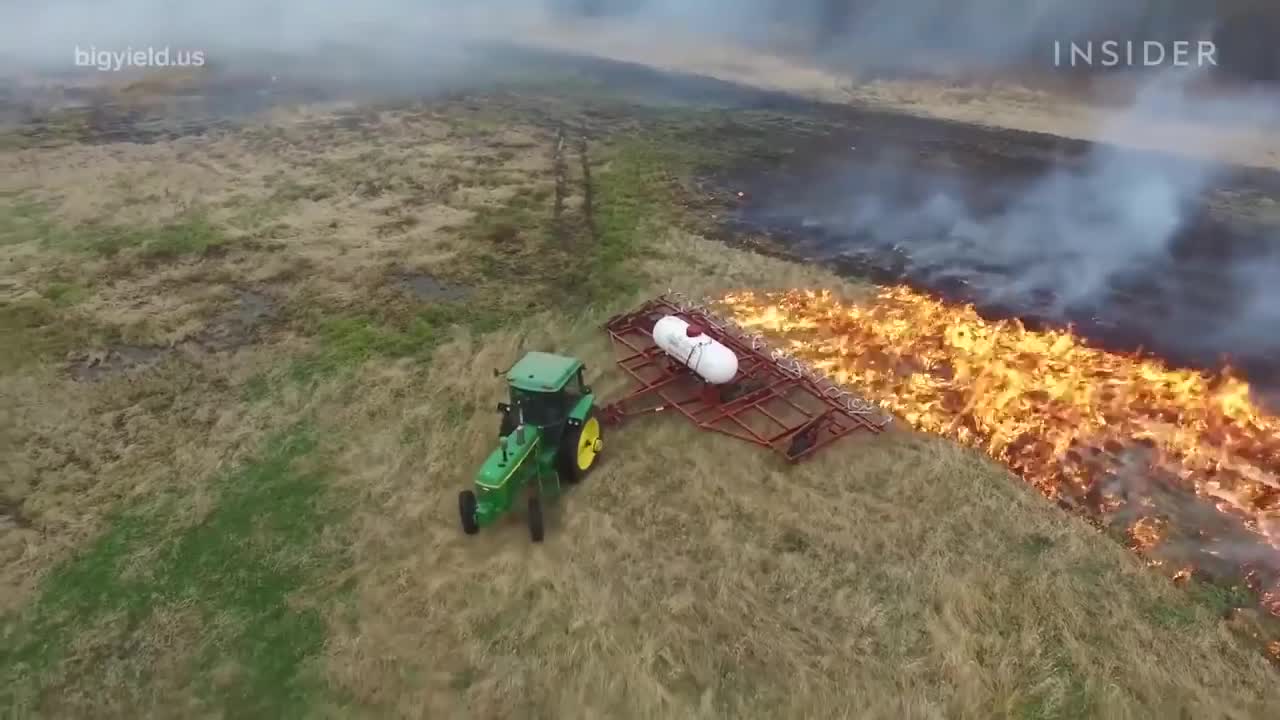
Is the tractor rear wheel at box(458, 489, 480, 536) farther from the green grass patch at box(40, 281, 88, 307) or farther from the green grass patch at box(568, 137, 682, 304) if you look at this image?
the green grass patch at box(40, 281, 88, 307)

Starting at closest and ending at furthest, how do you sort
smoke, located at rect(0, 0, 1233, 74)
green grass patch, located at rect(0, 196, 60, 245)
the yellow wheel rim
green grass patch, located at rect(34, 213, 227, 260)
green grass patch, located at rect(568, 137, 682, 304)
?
the yellow wheel rim, green grass patch, located at rect(568, 137, 682, 304), green grass patch, located at rect(34, 213, 227, 260), green grass patch, located at rect(0, 196, 60, 245), smoke, located at rect(0, 0, 1233, 74)

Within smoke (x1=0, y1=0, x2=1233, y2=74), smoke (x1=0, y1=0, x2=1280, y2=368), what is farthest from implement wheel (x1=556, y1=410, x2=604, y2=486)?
smoke (x1=0, y1=0, x2=1233, y2=74)

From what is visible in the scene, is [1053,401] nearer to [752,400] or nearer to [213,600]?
[752,400]

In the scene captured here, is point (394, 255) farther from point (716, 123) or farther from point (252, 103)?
point (252, 103)

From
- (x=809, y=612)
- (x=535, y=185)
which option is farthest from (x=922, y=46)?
(x=809, y=612)

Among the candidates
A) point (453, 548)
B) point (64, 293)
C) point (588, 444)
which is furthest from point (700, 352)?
point (64, 293)
